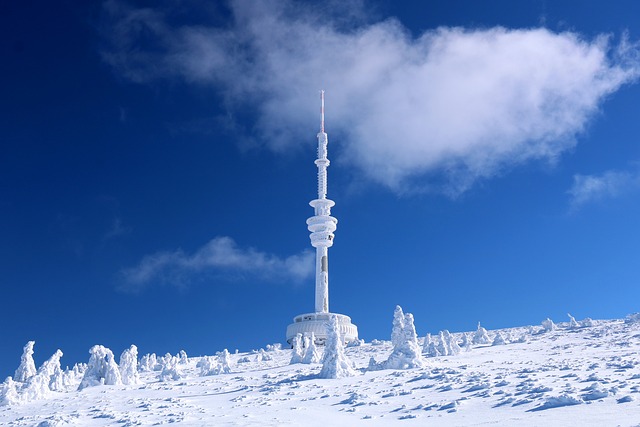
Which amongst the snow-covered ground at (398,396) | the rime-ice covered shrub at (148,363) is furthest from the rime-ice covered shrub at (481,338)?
the rime-ice covered shrub at (148,363)

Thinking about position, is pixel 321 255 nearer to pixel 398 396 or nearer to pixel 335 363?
pixel 335 363

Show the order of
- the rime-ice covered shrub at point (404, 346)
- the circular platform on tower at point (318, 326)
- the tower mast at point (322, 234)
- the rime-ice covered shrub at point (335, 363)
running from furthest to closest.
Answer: the tower mast at point (322, 234) → the circular platform on tower at point (318, 326) → the rime-ice covered shrub at point (404, 346) → the rime-ice covered shrub at point (335, 363)

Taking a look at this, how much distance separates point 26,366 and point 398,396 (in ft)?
126

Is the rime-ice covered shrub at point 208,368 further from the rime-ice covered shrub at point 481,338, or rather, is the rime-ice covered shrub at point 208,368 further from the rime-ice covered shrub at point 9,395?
the rime-ice covered shrub at point 481,338

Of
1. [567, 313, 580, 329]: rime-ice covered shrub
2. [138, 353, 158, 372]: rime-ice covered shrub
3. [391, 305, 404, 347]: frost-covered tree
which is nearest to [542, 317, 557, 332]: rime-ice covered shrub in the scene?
[567, 313, 580, 329]: rime-ice covered shrub

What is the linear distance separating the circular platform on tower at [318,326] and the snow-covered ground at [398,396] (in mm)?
35017

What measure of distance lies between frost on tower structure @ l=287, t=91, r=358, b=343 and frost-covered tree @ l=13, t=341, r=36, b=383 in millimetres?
41844

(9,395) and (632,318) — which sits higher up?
(632,318)

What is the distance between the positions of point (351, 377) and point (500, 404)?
55.5 feet

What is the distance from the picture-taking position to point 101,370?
53188 millimetres

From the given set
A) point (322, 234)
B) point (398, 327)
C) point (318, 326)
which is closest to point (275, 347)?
point (318, 326)

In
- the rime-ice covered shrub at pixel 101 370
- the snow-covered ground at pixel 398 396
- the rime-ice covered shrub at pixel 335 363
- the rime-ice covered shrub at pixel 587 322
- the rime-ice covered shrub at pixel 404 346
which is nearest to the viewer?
the snow-covered ground at pixel 398 396

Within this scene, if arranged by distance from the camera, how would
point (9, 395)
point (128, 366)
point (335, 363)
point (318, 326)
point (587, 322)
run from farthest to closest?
1. point (318, 326)
2. point (587, 322)
3. point (128, 366)
4. point (9, 395)
5. point (335, 363)

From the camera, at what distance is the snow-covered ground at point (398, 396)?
88.1ft
